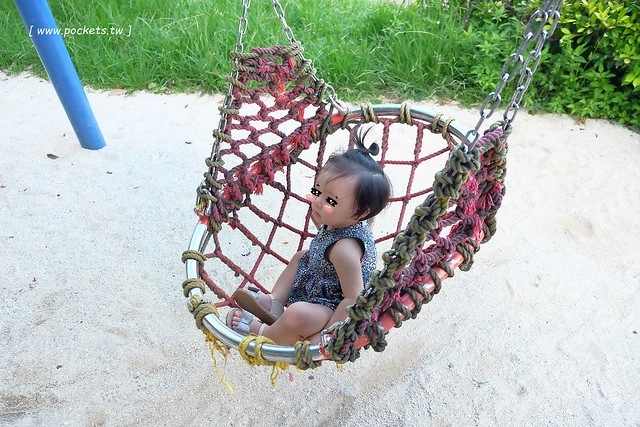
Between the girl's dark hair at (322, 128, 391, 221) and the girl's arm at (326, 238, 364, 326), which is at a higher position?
the girl's dark hair at (322, 128, 391, 221)

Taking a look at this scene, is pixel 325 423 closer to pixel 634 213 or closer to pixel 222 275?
pixel 222 275

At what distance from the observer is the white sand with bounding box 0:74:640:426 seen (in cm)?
141

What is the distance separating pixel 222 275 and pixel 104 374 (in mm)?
434

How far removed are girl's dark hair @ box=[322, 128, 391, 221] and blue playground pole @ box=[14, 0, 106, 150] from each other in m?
1.34

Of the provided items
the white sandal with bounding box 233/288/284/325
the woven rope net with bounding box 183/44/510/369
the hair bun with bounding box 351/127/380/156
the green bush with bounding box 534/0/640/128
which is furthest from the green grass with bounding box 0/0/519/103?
the white sandal with bounding box 233/288/284/325

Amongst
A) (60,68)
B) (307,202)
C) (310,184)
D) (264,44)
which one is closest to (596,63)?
(310,184)

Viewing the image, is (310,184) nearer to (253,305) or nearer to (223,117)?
(223,117)

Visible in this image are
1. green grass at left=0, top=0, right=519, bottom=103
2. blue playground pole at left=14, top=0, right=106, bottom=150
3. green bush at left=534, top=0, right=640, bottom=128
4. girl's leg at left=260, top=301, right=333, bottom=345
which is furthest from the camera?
green grass at left=0, top=0, right=519, bottom=103

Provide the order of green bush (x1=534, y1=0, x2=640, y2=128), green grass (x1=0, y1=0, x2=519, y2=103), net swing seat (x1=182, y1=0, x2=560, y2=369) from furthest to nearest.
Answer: green grass (x1=0, y1=0, x2=519, y2=103)
green bush (x1=534, y1=0, x2=640, y2=128)
net swing seat (x1=182, y1=0, x2=560, y2=369)

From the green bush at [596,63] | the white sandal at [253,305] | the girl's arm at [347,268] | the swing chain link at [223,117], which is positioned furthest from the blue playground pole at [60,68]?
the green bush at [596,63]

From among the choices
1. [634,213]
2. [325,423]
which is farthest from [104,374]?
[634,213]

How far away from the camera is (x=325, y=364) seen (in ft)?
4.93

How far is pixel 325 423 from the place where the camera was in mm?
1365

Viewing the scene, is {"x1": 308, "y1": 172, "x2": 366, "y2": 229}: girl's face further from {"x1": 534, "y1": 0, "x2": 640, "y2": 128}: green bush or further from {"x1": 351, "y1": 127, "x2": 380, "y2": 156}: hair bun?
{"x1": 534, "y1": 0, "x2": 640, "y2": 128}: green bush
